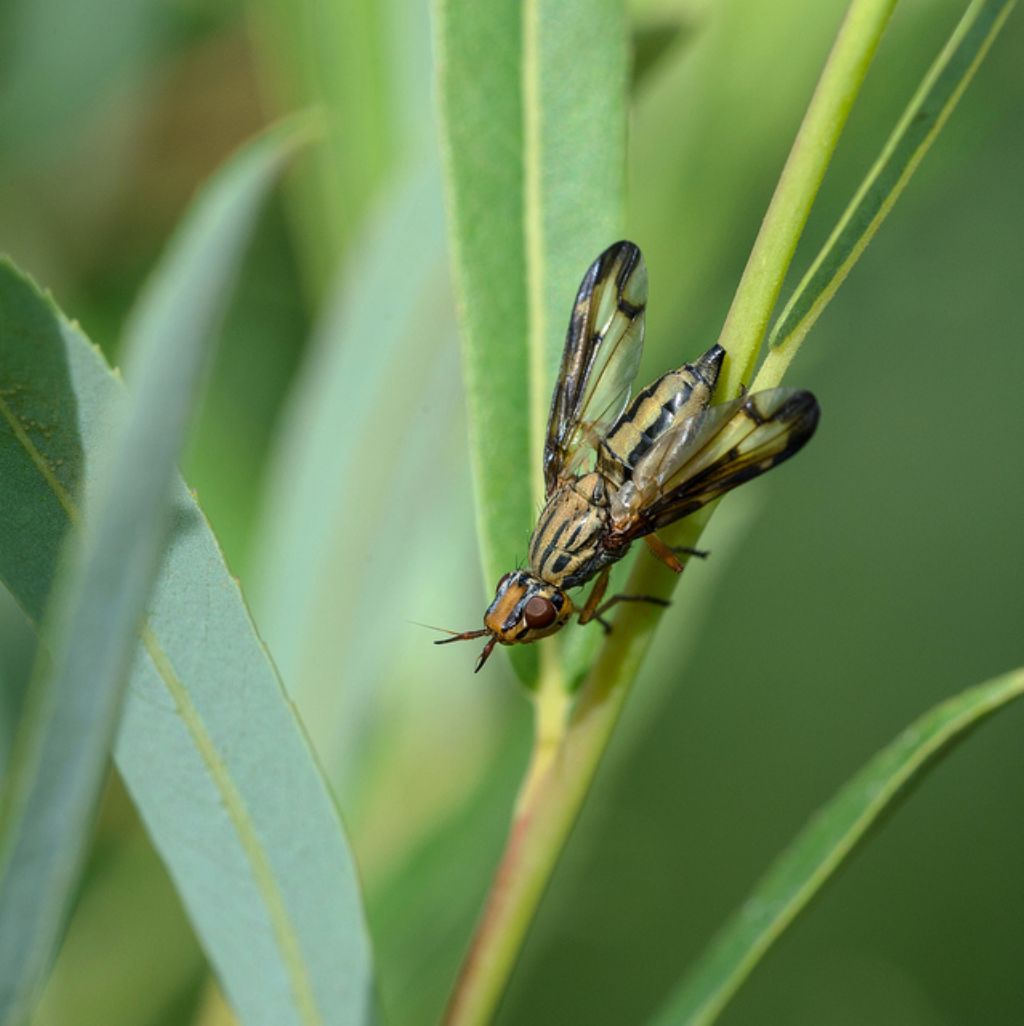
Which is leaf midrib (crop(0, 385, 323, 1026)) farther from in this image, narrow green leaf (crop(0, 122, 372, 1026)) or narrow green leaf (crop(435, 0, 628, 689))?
narrow green leaf (crop(435, 0, 628, 689))

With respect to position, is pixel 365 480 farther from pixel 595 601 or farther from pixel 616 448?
pixel 595 601

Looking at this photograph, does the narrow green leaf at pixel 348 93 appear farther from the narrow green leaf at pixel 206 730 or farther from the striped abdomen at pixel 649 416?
the narrow green leaf at pixel 206 730

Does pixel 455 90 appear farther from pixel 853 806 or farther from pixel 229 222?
pixel 853 806

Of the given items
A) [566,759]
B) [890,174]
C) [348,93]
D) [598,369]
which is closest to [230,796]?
[566,759]

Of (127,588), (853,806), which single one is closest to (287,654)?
(853,806)

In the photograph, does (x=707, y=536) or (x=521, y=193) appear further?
(x=707, y=536)
